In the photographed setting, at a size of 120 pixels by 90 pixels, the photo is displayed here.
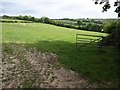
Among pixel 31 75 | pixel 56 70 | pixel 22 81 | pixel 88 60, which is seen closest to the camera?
pixel 22 81

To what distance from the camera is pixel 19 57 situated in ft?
76.4

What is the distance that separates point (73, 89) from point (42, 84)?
5.94ft

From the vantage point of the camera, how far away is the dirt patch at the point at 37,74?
1514cm

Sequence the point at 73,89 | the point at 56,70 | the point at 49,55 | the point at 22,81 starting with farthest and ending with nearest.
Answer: the point at 49,55
the point at 56,70
the point at 22,81
the point at 73,89

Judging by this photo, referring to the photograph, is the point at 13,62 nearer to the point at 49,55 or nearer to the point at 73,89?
the point at 49,55

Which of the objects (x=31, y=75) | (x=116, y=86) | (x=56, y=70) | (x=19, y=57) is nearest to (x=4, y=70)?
(x=31, y=75)

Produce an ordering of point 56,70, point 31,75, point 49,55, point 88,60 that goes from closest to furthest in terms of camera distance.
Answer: point 31,75 < point 56,70 < point 88,60 < point 49,55

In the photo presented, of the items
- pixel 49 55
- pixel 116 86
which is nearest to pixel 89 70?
pixel 116 86

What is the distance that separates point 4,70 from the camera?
17938 millimetres

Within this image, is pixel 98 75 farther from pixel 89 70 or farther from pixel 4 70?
pixel 4 70

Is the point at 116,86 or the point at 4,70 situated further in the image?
the point at 4,70

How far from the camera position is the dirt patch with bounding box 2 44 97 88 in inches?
596

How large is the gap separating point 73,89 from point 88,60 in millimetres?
8624

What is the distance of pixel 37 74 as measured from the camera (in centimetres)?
1738
